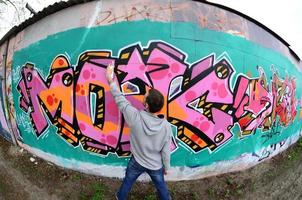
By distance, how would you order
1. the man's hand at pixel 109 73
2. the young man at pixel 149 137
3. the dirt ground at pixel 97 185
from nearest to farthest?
1. the young man at pixel 149 137
2. the man's hand at pixel 109 73
3. the dirt ground at pixel 97 185

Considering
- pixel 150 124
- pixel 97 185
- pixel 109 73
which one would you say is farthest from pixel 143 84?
pixel 97 185

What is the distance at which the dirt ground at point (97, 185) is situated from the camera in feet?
28.3

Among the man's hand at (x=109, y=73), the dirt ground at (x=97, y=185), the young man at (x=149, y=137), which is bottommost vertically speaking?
the dirt ground at (x=97, y=185)

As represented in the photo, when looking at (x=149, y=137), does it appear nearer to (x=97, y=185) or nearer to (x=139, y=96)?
(x=139, y=96)

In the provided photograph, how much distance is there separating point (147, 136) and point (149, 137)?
3 cm

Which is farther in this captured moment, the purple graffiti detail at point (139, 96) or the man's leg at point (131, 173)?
the purple graffiti detail at point (139, 96)

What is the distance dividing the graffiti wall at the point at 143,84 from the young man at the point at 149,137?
139cm

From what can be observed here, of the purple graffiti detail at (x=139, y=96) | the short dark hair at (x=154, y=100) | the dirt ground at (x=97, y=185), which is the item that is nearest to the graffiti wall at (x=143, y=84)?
the purple graffiti detail at (x=139, y=96)

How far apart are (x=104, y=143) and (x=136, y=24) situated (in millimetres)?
2292

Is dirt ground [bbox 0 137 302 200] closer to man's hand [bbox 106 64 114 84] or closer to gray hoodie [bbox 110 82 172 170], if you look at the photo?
gray hoodie [bbox 110 82 172 170]

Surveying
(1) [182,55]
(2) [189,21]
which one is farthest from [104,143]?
(2) [189,21]

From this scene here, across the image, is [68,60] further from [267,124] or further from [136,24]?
[267,124]

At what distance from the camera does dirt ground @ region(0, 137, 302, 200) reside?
862 centimetres

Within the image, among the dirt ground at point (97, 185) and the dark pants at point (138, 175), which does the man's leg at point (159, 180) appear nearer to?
the dark pants at point (138, 175)
